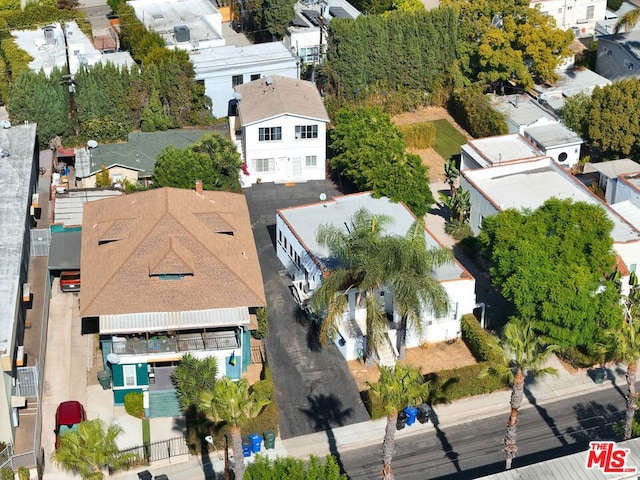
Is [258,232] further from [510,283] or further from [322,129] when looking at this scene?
[510,283]

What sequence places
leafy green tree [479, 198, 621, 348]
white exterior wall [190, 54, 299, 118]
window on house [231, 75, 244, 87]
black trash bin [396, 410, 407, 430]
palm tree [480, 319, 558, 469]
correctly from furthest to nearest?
window on house [231, 75, 244, 87] → white exterior wall [190, 54, 299, 118] → leafy green tree [479, 198, 621, 348] → black trash bin [396, 410, 407, 430] → palm tree [480, 319, 558, 469]

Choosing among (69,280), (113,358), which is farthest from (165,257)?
(69,280)

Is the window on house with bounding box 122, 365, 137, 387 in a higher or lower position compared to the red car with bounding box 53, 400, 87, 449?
higher

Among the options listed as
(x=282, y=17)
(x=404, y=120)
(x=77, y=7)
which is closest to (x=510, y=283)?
(x=404, y=120)

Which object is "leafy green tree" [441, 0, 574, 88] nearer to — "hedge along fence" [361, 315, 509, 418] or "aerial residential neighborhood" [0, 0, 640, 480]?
"aerial residential neighborhood" [0, 0, 640, 480]

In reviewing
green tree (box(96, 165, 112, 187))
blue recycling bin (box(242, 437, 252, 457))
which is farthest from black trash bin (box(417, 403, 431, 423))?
green tree (box(96, 165, 112, 187))

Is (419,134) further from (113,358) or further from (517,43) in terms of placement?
(113,358)
